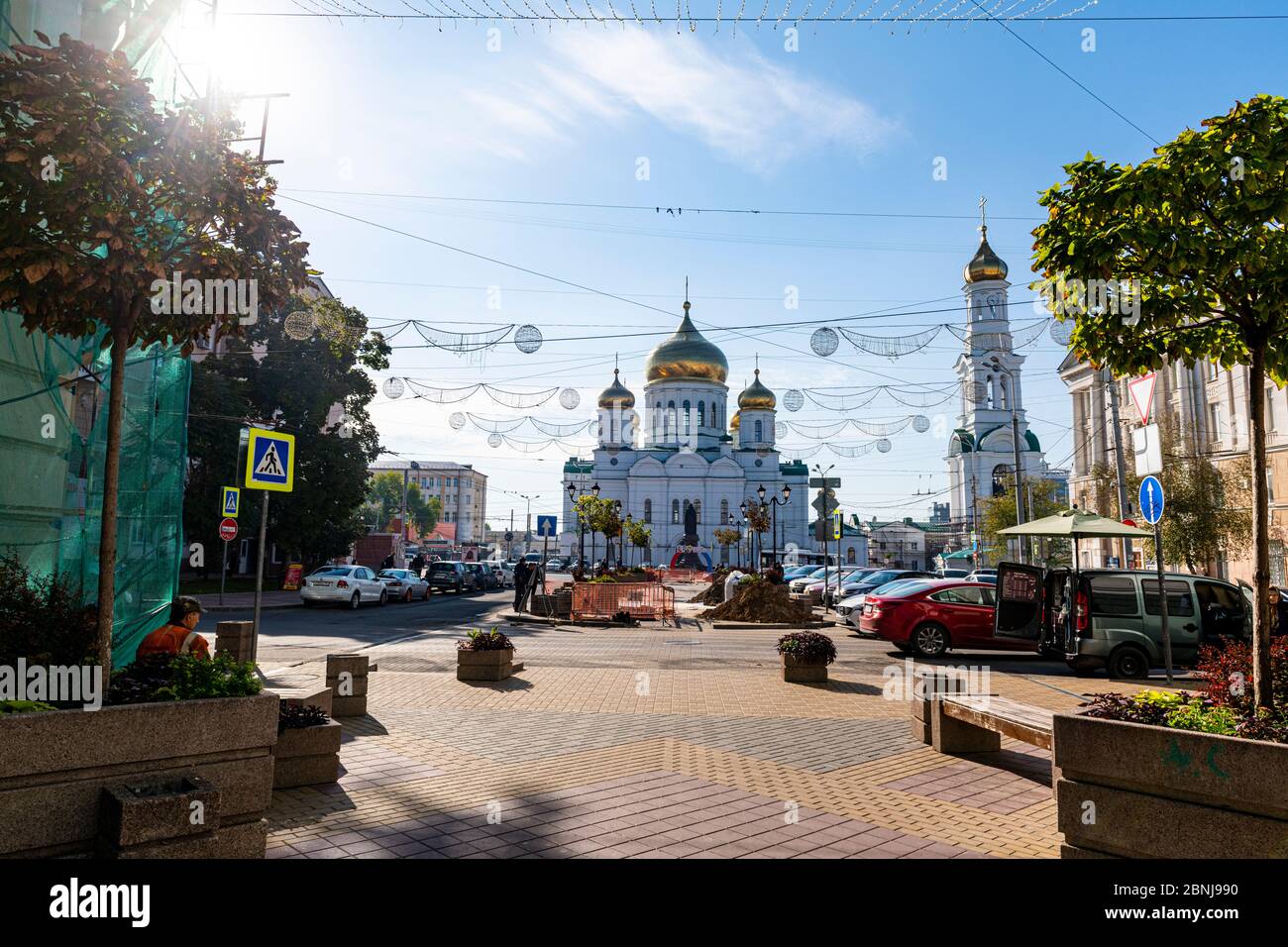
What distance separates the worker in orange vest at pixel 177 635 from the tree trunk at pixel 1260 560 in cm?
705

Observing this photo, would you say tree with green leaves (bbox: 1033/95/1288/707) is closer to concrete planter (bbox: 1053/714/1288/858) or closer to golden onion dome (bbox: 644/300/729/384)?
concrete planter (bbox: 1053/714/1288/858)

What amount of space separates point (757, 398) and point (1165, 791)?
285ft

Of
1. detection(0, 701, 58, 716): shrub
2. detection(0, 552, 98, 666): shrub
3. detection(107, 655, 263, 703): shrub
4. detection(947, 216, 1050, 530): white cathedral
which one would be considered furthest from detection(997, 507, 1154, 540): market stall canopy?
detection(947, 216, 1050, 530): white cathedral

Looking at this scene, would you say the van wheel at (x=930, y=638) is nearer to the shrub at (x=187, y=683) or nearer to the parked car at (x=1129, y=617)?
the parked car at (x=1129, y=617)

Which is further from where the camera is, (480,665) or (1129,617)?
(1129,617)

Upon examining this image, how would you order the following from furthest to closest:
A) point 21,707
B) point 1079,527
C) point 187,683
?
point 1079,527 → point 187,683 → point 21,707

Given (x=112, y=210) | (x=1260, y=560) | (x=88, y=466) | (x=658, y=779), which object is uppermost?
(x=112, y=210)

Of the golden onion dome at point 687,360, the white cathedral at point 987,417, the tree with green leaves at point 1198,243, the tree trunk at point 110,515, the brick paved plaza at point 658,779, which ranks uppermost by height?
the golden onion dome at point 687,360

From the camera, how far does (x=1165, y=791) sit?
4.16 m

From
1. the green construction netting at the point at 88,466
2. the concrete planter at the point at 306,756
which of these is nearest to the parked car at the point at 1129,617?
the concrete planter at the point at 306,756

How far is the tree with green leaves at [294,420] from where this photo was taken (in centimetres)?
3331

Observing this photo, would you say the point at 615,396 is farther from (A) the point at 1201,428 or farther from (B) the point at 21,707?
(B) the point at 21,707

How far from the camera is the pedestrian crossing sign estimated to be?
31.0 ft

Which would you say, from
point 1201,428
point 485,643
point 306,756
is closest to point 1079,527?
point 485,643
